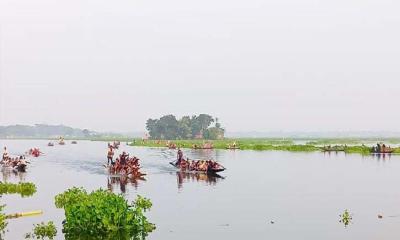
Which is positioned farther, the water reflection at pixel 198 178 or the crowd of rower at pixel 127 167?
the crowd of rower at pixel 127 167

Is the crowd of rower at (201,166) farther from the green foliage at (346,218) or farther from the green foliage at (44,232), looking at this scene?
the green foliage at (44,232)

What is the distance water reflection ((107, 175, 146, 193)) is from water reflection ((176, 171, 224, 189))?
4488mm

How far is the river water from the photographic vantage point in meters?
29.5

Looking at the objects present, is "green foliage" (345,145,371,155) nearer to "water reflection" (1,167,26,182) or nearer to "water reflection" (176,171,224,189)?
"water reflection" (176,171,224,189)

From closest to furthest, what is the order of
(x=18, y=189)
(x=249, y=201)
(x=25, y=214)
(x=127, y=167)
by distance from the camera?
(x=25, y=214) → (x=249, y=201) → (x=18, y=189) → (x=127, y=167)

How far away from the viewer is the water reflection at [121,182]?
161 ft

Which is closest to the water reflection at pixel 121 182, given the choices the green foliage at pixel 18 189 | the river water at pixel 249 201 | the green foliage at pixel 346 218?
the river water at pixel 249 201

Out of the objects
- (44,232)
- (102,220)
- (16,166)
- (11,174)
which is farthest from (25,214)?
(16,166)

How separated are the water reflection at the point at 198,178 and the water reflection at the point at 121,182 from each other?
14.7 ft

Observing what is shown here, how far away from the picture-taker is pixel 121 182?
54.8 m

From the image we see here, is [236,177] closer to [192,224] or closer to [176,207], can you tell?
[176,207]

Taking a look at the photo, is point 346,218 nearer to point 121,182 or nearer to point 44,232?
point 44,232

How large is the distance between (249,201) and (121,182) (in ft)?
58.8

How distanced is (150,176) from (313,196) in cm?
2253
